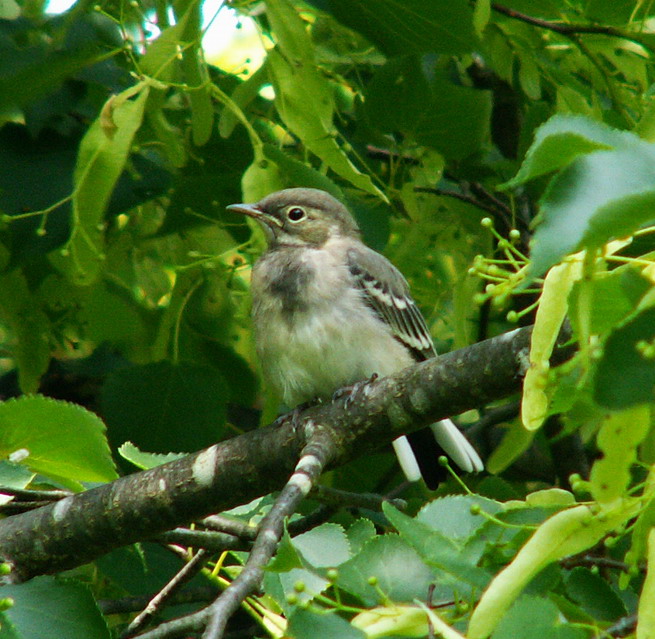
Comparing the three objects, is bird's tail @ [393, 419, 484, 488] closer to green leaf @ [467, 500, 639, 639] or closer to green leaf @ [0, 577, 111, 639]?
green leaf @ [0, 577, 111, 639]

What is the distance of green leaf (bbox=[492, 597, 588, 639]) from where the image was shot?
5.11 ft

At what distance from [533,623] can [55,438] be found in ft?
4.94

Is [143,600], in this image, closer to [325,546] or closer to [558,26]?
[325,546]

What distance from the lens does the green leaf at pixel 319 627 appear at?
1.69m

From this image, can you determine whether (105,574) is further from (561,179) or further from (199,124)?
(561,179)

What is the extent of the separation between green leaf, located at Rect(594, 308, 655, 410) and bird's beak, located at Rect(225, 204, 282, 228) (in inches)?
116

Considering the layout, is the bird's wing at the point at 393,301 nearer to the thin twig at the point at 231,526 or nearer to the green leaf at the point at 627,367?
the thin twig at the point at 231,526

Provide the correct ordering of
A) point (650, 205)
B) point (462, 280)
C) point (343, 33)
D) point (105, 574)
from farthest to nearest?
point (343, 33)
point (462, 280)
point (105, 574)
point (650, 205)

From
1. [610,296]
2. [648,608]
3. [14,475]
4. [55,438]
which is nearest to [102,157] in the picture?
[55,438]

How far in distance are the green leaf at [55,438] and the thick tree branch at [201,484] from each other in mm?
292

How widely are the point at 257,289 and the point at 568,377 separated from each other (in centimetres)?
301

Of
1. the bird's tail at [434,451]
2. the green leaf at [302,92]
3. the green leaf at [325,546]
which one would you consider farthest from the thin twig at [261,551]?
the bird's tail at [434,451]

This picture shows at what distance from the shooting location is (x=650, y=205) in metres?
1.25

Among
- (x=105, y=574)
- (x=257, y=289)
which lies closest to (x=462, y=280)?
(x=257, y=289)
